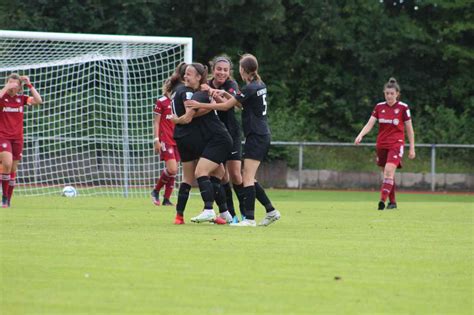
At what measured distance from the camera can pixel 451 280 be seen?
744cm

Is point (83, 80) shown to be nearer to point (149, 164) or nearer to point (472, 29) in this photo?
point (149, 164)

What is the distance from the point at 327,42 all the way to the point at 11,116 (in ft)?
66.9

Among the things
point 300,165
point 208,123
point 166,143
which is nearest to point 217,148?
point 208,123

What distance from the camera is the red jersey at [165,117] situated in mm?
17078

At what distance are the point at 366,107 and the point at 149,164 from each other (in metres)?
13.1

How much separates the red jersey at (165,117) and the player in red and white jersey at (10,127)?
1947 millimetres

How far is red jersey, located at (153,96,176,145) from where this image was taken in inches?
672

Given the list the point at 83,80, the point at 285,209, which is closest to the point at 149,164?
the point at 83,80

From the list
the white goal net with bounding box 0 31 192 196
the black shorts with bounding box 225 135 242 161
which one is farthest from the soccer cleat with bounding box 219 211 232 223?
the white goal net with bounding box 0 31 192 196

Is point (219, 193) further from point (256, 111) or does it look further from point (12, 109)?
point (12, 109)

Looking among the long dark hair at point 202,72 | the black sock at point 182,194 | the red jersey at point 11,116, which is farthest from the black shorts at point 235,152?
the red jersey at point 11,116

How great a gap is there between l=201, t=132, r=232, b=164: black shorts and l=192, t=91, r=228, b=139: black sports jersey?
6 cm

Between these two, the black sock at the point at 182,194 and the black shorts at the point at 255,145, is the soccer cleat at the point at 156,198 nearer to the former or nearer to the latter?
the black sock at the point at 182,194

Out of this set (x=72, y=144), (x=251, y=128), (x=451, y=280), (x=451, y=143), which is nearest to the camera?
(x=451, y=280)
